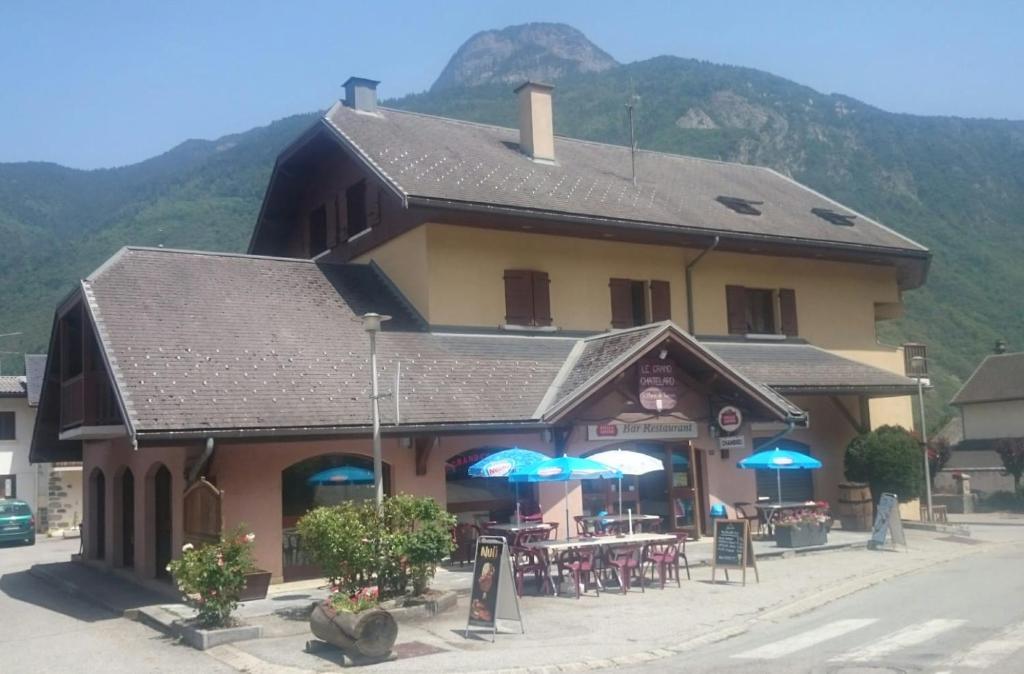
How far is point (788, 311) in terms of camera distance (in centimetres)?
2719

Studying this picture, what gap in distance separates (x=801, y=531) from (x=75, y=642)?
43.4ft

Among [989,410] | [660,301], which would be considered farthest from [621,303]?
[989,410]

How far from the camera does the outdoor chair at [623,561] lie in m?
16.1

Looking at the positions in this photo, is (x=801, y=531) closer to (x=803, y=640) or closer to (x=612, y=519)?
(x=612, y=519)

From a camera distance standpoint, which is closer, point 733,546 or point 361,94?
point 733,546

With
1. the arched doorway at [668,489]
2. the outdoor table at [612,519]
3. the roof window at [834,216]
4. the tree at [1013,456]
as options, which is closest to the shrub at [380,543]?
the outdoor table at [612,519]

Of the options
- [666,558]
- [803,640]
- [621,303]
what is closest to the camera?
[803,640]

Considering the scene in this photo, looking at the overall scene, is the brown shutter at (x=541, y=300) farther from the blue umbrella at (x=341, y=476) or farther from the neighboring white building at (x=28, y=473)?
the neighboring white building at (x=28, y=473)

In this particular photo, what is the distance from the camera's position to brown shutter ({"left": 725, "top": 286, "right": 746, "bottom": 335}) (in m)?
26.2

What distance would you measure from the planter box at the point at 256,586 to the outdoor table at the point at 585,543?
391 centimetres

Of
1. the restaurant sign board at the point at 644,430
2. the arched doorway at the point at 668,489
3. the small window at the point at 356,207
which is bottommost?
the arched doorway at the point at 668,489

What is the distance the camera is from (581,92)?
134 metres

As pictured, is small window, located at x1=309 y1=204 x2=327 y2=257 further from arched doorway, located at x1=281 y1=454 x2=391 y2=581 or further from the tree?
the tree

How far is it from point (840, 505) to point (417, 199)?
484 inches
